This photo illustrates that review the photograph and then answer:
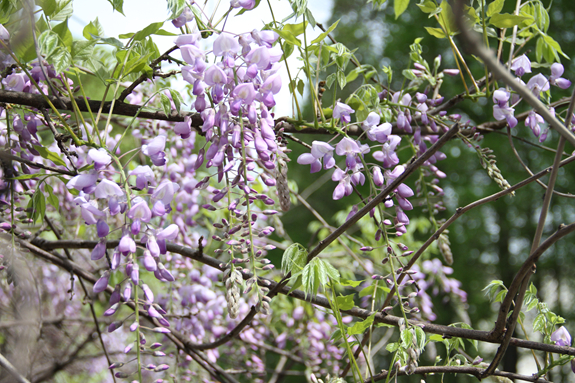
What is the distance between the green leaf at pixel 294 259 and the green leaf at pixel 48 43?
489 millimetres

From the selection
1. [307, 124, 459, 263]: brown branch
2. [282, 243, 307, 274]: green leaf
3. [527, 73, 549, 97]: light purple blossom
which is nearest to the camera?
[307, 124, 459, 263]: brown branch

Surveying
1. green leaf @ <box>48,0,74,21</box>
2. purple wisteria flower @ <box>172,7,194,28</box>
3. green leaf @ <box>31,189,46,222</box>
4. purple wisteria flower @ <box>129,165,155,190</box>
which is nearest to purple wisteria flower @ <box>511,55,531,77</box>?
purple wisteria flower @ <box>172,7,194,28</box>

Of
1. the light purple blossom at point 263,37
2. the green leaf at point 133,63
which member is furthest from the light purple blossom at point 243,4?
the green leaf at point 133,63

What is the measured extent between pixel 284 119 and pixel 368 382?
572mm

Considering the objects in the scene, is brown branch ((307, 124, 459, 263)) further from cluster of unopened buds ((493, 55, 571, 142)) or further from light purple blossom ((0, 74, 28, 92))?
light purple blossom ((0, 74, 28, 92))

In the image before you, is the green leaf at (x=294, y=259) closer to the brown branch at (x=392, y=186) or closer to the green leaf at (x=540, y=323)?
the brown branch at (x=392, y=186)

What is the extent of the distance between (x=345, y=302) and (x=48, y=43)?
65 centimetres

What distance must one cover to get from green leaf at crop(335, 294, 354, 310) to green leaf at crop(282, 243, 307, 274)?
0.09 metres

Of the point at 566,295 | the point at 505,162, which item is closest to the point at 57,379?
the point at 505,162

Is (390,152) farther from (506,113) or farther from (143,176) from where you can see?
(143,176)

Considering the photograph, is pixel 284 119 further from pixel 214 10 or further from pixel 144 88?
pixel 144 88

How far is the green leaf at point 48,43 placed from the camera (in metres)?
0.66

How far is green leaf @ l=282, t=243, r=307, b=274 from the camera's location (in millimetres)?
734

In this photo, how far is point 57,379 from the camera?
1.41 metres
